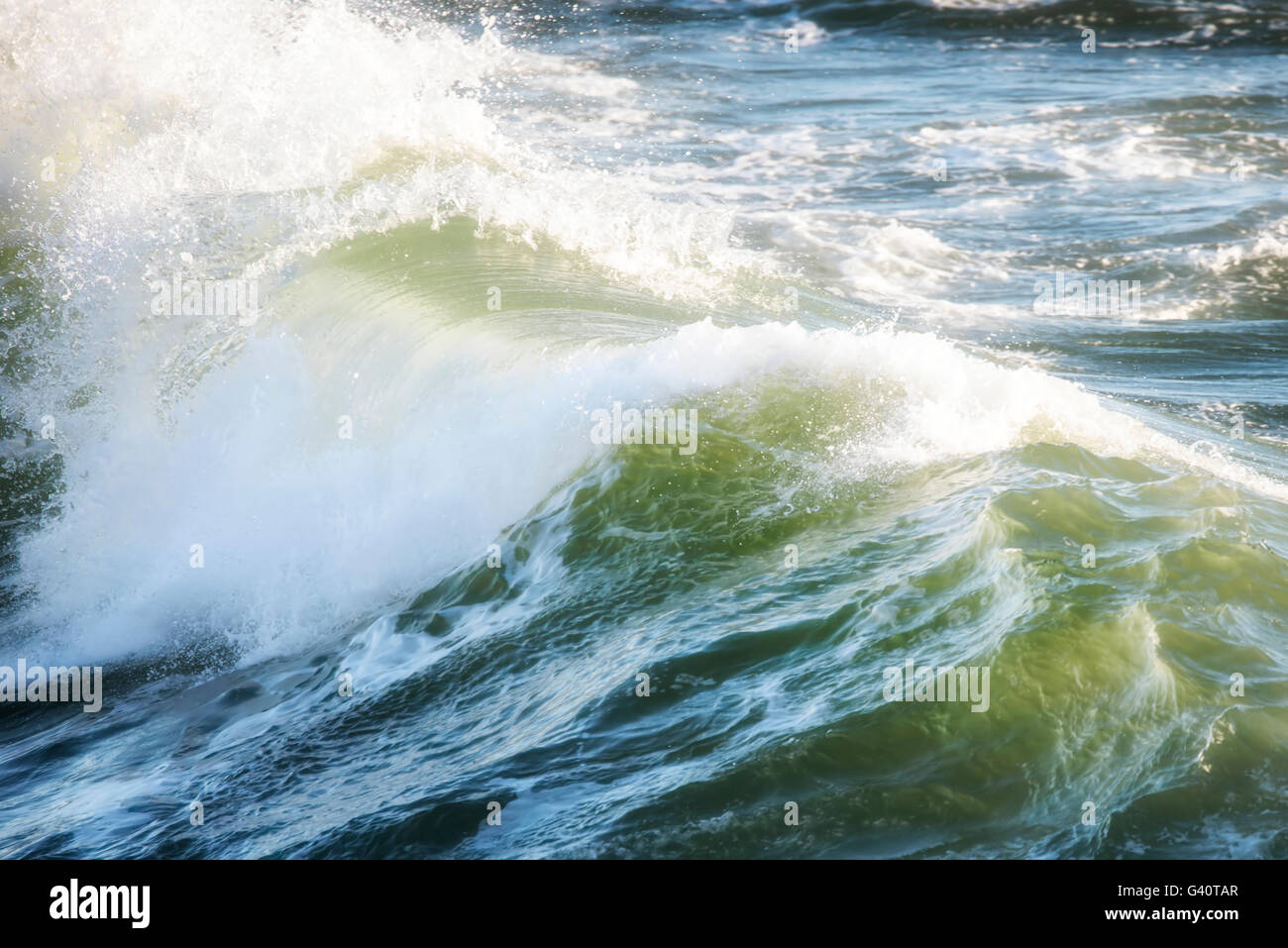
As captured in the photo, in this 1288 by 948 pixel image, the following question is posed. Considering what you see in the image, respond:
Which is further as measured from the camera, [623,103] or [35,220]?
[623,103]

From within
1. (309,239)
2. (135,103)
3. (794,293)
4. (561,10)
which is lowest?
(794,293)

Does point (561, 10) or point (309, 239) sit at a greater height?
point (561, 10)

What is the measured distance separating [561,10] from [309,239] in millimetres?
17159

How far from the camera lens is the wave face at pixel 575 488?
410 cm

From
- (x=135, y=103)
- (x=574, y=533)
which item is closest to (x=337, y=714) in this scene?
(x=574, y=533)

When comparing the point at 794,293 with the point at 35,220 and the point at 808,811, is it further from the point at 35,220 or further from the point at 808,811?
the point at 808,811

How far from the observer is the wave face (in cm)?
410

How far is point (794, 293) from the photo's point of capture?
11.3m

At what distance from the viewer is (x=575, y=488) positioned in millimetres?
6930

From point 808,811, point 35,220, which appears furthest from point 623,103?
point 808,811

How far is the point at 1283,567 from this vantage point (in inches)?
200
